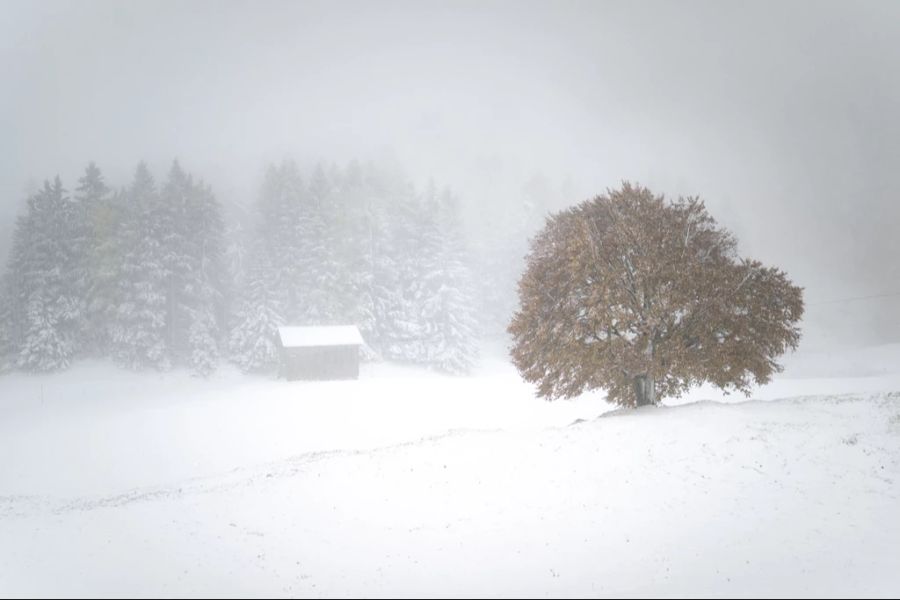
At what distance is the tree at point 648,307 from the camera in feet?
67.5

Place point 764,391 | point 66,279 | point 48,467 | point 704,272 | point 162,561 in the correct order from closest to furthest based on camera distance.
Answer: point 162,561, point 704,272, point 48,467, point 764,391, point 66,279

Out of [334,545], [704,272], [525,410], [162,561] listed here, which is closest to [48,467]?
[162,561]

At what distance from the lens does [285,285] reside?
200 ft

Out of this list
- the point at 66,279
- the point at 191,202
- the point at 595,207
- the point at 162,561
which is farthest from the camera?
the point at 191,202

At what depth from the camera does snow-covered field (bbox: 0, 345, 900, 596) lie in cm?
1130

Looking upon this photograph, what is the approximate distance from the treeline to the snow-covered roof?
5510mm

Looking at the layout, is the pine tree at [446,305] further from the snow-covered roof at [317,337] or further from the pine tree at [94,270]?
the pine tree at [94,270]

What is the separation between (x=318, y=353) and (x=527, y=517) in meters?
38.7

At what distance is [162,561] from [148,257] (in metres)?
48.9

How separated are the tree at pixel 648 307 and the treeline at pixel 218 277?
119ft

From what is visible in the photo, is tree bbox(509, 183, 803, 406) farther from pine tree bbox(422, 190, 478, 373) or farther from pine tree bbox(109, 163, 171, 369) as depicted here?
pine tree bbox(109, 163, 171, 369)

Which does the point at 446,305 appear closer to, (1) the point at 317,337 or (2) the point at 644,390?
(1) the point at 317,337

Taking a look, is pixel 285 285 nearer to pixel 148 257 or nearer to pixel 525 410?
pixel 148 257

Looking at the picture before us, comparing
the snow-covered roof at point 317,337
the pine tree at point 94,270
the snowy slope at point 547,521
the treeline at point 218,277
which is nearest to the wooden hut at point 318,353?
the snow-covered roof at point 317,337
